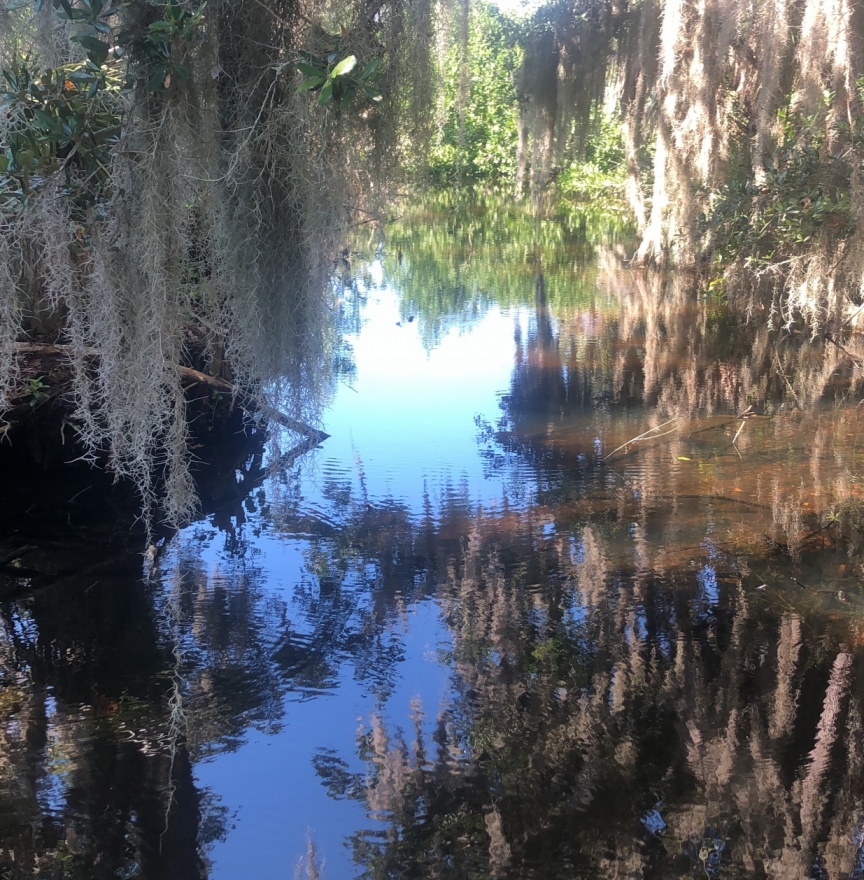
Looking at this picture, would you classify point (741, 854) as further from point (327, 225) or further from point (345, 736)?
point (327, 225)

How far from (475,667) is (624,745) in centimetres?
75

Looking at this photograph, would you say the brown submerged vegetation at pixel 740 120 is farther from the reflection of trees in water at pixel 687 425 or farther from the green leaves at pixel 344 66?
the green leaves at pixel 344 66

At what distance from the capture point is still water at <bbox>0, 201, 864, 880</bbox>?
9.66 feet

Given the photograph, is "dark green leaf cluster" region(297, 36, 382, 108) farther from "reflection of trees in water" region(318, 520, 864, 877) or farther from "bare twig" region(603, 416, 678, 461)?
"bare twig" region(603, 416, 678, 461)

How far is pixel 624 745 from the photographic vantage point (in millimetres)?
3336

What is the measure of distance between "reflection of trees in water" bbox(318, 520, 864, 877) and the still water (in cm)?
1

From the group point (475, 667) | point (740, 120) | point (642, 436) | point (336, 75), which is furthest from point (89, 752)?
point (740, 120)

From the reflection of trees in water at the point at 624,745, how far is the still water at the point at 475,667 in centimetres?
1

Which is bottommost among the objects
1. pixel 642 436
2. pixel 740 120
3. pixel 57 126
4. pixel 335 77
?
pixel 642 436

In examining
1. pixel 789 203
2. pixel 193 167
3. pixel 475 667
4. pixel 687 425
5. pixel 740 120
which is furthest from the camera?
pixel 740 120

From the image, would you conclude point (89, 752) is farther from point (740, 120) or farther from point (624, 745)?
point (740, 120)

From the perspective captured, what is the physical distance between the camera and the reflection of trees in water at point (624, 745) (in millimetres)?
2879

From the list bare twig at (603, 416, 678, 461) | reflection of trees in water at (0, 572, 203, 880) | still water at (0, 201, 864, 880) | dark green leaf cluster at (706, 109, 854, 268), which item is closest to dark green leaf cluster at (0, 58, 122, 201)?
still water at (0, 201, 864, 880)

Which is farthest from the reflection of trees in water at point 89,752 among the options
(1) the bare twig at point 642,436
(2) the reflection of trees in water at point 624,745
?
(1) the bare twig at point 642,436
